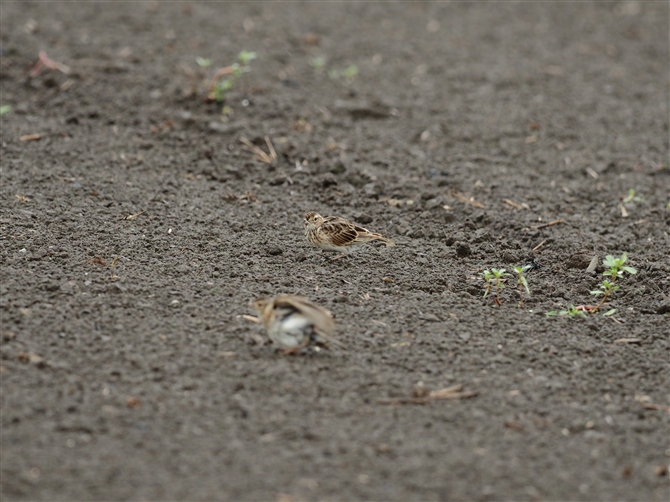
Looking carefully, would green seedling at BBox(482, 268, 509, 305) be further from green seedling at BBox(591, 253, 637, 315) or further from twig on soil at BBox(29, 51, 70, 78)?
twig on soil at BBox(29, 51, 70, 78)

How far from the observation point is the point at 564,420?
4.85m

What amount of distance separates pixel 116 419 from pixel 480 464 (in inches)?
77.8

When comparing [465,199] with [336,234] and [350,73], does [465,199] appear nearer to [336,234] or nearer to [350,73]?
[336,234]

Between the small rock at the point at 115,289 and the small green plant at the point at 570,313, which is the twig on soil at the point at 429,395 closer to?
the small green plant at the point at 570,313

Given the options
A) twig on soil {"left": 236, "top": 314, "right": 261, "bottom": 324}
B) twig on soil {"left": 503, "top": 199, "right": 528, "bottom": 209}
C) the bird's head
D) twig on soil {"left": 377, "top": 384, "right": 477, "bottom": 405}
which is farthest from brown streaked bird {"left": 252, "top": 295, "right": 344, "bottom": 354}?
twig on soil {"left": 503, "top": 199, "right": 528, "bottom": 209}

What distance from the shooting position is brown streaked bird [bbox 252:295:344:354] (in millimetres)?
5160

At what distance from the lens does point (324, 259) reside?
22.0 ft

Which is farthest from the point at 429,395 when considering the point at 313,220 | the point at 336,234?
the point at 313,220

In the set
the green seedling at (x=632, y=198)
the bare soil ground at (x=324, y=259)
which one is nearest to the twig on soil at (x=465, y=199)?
the bare soil ground at (x=324, y=259)

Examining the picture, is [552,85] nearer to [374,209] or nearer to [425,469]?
[374,209]

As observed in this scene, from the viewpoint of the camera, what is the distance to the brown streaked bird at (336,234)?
21.2ft

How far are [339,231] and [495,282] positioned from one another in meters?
1.23

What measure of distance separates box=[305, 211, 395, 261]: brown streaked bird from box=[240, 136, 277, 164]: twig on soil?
5.01 feet

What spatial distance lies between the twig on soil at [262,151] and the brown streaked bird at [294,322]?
3039 millimetres
